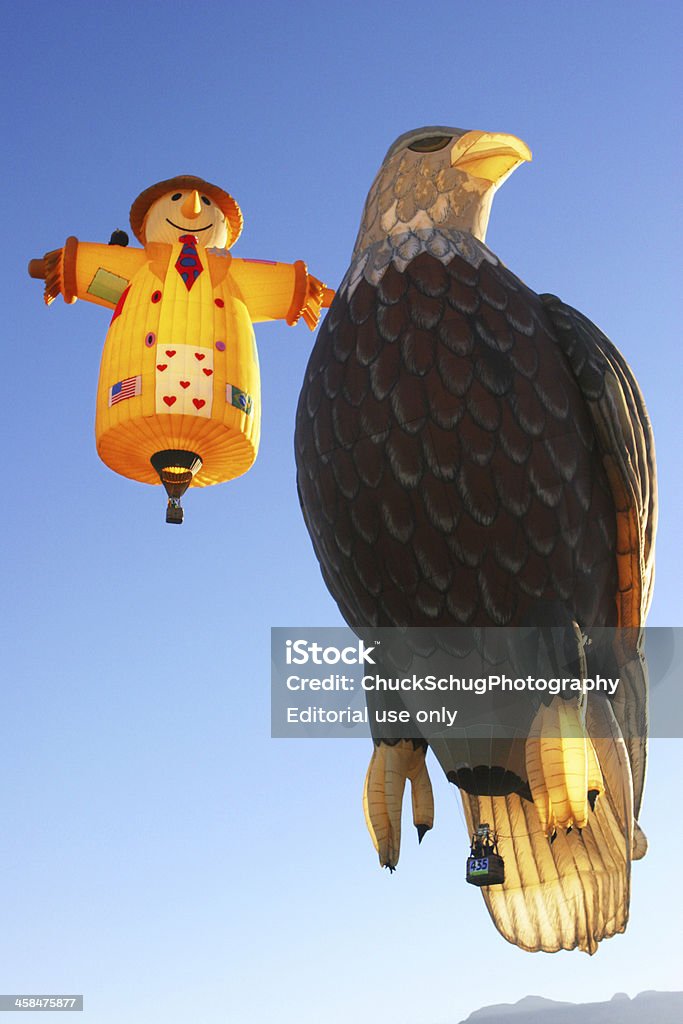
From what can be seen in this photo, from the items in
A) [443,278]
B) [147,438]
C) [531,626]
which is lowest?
[531,626]

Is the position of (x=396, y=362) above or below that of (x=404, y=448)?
above

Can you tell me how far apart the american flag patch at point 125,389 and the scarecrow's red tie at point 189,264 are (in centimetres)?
100

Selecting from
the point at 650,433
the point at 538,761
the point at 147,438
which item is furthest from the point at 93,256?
the point at 538,761

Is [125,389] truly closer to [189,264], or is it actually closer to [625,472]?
[189,264]

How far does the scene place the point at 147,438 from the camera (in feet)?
34.4

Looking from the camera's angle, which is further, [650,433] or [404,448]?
[650,433]

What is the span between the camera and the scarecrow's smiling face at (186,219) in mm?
11250

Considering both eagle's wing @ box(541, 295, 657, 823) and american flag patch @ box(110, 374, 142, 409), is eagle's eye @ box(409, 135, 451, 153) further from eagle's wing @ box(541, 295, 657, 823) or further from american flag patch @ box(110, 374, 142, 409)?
american flag patch @ box(110, 374, 142, 409)

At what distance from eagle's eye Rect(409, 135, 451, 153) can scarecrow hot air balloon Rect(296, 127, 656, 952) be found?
87 cm


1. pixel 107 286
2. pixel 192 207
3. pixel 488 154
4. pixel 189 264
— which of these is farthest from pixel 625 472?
pixel 107 286

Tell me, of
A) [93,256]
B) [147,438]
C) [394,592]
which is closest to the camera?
[394,592]

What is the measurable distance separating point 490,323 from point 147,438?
4536 millimetres

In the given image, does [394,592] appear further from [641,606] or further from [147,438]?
[147,438]

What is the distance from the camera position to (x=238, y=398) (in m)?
10.6
